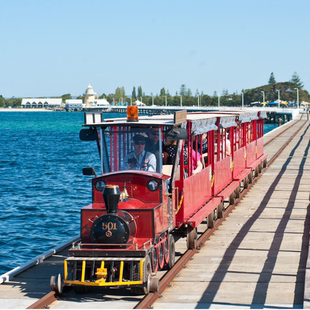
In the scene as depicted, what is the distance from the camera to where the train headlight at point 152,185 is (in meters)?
11.2

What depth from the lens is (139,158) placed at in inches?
467

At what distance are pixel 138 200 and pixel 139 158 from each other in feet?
3.02

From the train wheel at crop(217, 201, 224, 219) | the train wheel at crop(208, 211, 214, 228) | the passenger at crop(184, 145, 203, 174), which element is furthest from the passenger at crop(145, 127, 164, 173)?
the train wheel at crop(217, 201, 224, 219)

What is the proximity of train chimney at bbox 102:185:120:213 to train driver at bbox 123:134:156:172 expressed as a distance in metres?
1.53

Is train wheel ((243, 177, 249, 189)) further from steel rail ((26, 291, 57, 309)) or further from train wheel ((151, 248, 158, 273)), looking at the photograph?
steel rail ((26, 291, 57, 309))

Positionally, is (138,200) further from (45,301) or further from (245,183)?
(245,183)

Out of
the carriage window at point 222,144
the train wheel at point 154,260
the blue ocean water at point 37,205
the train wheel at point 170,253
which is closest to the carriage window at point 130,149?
the train wheel at point 170,253

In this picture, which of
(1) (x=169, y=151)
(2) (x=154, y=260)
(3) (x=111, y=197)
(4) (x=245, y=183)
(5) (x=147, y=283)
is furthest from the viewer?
(4) (x=245, y=183)

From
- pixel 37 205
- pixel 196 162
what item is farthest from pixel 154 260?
pixel 37 205

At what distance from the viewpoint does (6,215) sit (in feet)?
91.5

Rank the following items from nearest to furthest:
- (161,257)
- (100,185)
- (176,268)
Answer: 1. (100,185)
2. (161,257)
3. (176,268)

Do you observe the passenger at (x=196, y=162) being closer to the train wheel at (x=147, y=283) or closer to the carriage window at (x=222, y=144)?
the carriage window at (x=222, y=144)

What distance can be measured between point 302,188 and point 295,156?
13.4 meters

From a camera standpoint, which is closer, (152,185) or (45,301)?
(45,301)
